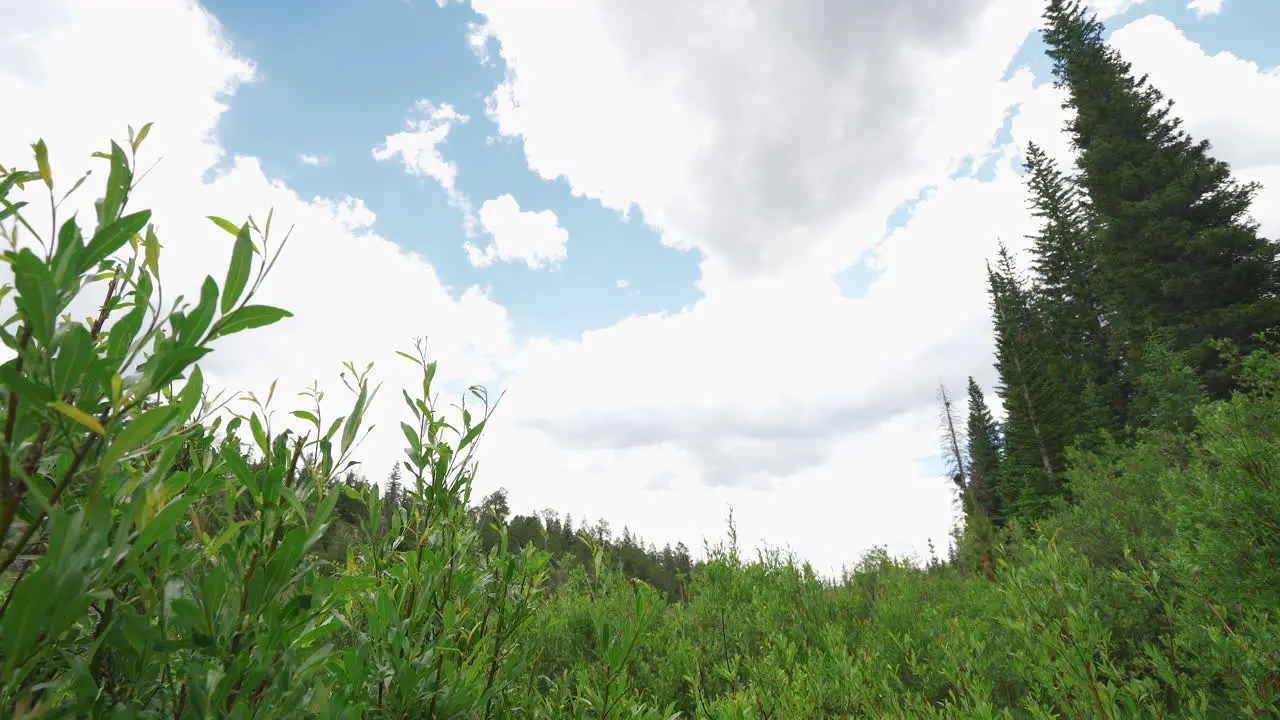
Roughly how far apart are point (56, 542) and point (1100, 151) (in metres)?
34.8

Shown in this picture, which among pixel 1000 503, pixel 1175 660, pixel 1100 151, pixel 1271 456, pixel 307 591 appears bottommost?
pixel 1175 660

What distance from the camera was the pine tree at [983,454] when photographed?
139ft

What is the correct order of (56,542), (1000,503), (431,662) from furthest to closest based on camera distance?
(1000,503)
(431,662)
(56,542)

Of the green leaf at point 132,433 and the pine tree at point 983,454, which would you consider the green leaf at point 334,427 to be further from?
the pine tree at point 983,454

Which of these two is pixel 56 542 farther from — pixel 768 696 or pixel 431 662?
pixel 768 696

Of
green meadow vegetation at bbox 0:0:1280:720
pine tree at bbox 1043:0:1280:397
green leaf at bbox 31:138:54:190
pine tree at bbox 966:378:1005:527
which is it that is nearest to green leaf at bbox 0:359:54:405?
green meadow vegetation at bbox 0:0:1280:720

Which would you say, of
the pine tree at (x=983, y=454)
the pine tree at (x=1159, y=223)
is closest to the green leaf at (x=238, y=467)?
the pine tree at (x=1159, y=223)

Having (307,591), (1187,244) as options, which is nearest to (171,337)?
(307,591)

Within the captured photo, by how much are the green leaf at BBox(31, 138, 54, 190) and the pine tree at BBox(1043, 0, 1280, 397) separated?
99.1 ft

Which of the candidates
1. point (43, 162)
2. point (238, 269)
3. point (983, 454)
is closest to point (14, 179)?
point (43, 162)

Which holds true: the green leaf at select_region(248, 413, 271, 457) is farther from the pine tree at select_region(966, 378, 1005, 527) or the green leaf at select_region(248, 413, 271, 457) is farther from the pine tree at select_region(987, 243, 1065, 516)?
the pine tree at select_region(966, 378, 1005, 527)

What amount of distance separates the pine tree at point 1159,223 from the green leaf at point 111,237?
3011 cm

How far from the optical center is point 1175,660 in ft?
9.14

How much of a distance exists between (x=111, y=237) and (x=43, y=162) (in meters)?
0.16
